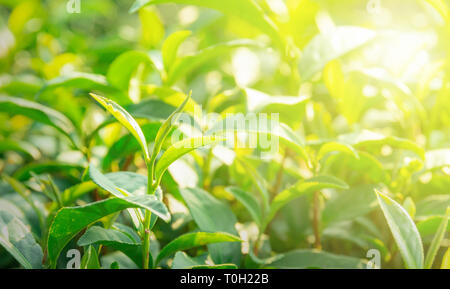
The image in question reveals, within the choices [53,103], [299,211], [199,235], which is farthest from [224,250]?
[53,103]

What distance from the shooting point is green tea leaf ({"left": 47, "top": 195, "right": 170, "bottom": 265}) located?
1.45 ft

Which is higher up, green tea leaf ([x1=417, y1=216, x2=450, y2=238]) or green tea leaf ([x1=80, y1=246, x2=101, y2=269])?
green tea leaf ([x1=417, y1=216, x2=450, y2=238])

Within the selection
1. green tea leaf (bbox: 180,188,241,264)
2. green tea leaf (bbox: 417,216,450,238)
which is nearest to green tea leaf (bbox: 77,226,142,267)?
green tea leaf (bbox: 180,188,241,264)

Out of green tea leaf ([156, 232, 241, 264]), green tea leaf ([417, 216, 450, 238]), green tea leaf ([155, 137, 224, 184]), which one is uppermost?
green tea leaf ([155, 137, 224, 184])

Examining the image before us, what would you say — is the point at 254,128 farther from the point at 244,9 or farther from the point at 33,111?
the point at 33,111

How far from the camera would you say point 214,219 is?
0.67 metres

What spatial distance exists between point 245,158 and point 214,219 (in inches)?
5.2

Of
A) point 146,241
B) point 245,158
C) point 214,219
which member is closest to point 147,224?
point 146,241

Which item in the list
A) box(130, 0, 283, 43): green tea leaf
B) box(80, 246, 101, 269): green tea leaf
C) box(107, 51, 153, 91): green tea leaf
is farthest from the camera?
box(107, 51, 153, 91): green tea leaf

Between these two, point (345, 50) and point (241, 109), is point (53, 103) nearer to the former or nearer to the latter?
point (241, 109)

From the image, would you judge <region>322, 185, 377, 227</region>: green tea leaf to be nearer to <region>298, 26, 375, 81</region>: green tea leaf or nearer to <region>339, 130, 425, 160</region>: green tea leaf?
<region>339, 130, 425, 160</region>: green tea leaf

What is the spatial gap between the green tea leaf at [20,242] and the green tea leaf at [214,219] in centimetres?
24

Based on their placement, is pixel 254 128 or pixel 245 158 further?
pixel 245 158
